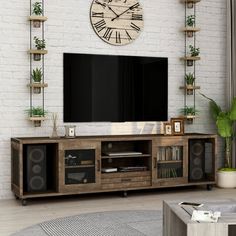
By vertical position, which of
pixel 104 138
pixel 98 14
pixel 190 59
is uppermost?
pixel 98 14

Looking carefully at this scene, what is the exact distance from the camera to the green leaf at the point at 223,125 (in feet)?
21.1

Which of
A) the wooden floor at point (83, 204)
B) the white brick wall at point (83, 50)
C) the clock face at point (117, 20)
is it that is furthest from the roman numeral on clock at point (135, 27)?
the wooden floor at point (83, 204)

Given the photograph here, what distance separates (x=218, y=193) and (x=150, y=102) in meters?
1.43

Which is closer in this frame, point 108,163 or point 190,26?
point 108,163

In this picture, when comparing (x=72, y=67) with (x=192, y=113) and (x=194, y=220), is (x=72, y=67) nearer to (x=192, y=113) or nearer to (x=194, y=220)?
(x=192, y=113)

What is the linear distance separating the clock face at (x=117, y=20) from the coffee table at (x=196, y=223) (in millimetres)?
3090

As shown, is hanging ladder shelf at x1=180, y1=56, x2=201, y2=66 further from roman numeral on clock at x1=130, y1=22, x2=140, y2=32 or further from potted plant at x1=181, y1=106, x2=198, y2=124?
roman numeral on clock at x1=130, y1=22, x2=140, y2=32

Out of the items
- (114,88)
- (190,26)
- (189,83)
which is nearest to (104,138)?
(114,88)

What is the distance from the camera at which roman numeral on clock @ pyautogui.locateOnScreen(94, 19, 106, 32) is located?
20.0ft

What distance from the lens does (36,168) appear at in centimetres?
543

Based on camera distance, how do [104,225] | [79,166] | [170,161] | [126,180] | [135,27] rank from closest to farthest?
1. [104,225]
2. [79,166]
3. [126,180]
4. [170,161]
5. [135,27]

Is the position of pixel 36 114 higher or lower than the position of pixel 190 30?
lower

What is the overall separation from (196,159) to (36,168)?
2.04m

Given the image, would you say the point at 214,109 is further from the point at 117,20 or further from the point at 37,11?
the point at 37,11
